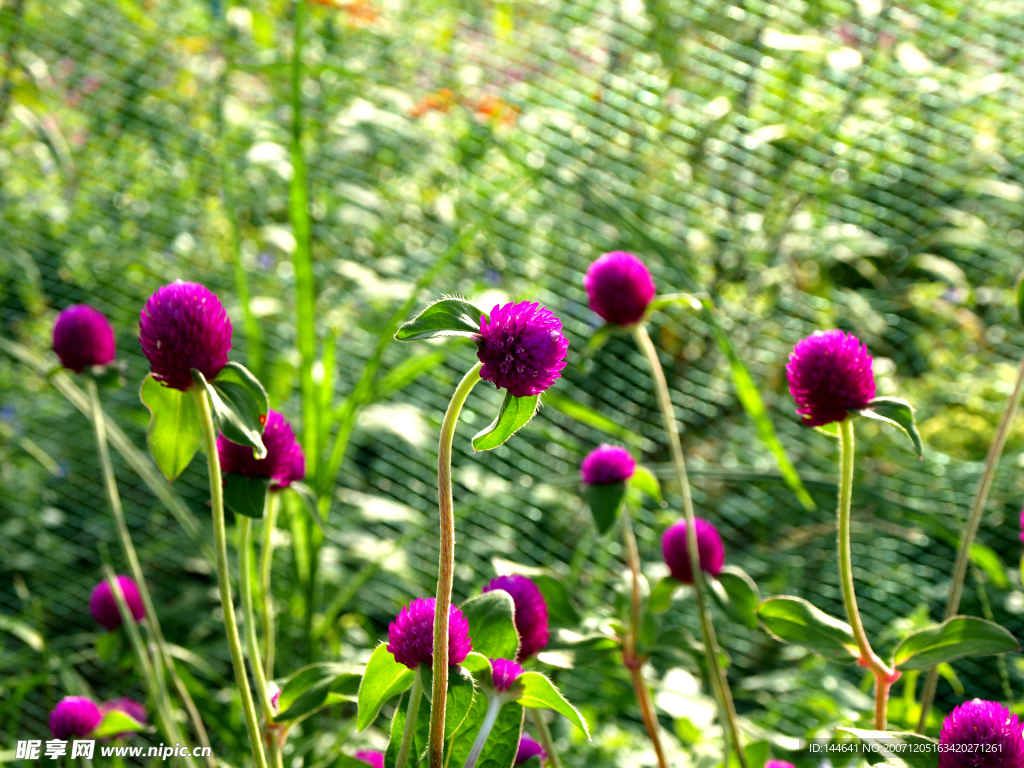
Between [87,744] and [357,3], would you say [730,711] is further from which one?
[357,3]

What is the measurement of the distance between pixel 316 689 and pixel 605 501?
0.28 meters

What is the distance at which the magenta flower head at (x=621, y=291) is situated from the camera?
840 millimetres

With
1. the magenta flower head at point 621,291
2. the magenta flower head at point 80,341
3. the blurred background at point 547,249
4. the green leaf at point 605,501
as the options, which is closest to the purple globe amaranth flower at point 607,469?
the green leaf at point 605,501

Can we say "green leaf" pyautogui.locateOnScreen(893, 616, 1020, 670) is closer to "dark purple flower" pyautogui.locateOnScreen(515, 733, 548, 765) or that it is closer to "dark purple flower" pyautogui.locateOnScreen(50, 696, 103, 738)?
"dark purple flower" pyautogui.locateOnScreen(515, 733, 548, 765)

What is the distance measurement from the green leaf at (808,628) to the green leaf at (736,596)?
0.46 ft

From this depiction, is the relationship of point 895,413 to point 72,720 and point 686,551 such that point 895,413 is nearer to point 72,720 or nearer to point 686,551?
point 686,551

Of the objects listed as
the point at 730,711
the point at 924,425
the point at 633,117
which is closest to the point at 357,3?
the point at 633,117

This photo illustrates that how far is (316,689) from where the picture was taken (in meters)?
0.61

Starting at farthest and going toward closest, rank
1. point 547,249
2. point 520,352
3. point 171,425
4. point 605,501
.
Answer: point 547,249 → point 605,501 → point 171,425 → point 520,352

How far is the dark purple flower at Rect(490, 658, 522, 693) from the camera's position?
Answer: 527 mm

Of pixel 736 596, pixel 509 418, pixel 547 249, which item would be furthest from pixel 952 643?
pixel 547 249

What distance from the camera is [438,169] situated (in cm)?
195

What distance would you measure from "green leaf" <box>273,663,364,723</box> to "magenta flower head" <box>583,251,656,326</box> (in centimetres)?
39

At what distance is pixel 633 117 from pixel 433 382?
0.62 meters
